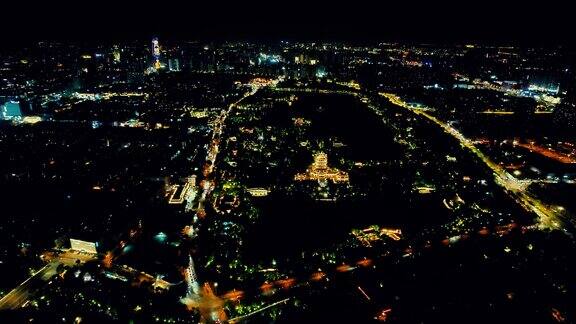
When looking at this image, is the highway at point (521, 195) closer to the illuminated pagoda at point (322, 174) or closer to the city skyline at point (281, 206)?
the city skyline at point (281, 206)

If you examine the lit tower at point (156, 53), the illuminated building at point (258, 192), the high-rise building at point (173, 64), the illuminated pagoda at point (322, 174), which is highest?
the lit tower at point (156, 53)

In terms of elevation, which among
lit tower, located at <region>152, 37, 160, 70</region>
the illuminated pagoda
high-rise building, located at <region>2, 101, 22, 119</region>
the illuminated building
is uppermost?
lit tower, located at <region>152, 37, 160, 70</region>

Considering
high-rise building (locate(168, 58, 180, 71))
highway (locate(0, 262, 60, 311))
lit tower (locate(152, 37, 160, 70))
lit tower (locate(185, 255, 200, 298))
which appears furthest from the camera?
high-rise building (locate(168, 58, 180, 71))

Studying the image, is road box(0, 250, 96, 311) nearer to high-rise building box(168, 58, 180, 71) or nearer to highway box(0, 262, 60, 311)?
highway box(0, 262, 60, 311)

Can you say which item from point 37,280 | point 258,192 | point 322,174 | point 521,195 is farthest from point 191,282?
point 521,195

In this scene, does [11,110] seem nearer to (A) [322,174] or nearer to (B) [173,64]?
(A) [322,174]

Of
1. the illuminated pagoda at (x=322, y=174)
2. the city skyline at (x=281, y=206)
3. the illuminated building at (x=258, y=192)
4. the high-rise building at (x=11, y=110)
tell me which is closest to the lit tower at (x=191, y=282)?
the city skyline at (x=281, y=206)

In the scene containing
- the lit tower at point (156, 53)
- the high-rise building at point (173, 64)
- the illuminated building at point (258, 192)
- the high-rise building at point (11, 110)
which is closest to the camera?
the illuminated building at point (258, 192)

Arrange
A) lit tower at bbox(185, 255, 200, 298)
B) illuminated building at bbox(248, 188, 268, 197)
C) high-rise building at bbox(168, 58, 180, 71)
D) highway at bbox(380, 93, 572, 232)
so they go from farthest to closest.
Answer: high-rise building at bbox(168, 58, 180, 71) → illuminated building at bbox(248, 188, 268, 197) → highway at bbox(380, 93, 572, 232) → lit tower at bbox(185, 255, 200, 298)

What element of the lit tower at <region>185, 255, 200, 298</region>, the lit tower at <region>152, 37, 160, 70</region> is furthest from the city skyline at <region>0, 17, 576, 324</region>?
the lit tower at <region>152, 37, 160, 70</region>
